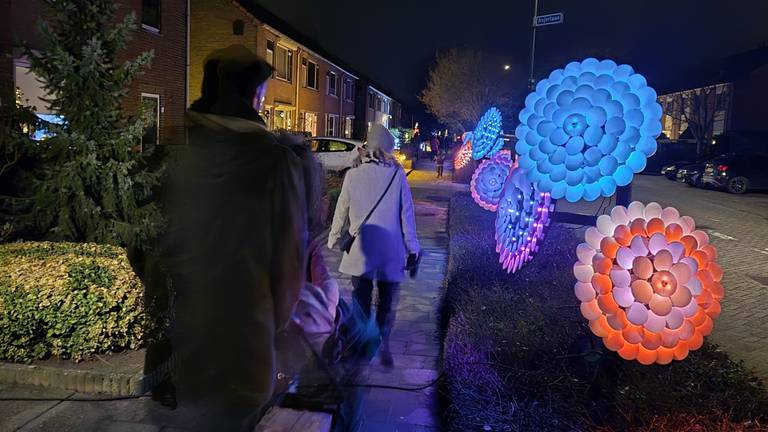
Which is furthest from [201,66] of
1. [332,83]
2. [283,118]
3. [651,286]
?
[332,83]

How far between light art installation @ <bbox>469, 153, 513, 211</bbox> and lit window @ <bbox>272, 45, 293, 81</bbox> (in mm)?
19068

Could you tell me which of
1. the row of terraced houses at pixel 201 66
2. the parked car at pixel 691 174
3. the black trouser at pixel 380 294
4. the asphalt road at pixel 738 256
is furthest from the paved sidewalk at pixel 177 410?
the parked car at pixel 691 174

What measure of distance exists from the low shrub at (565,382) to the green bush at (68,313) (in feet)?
7.92

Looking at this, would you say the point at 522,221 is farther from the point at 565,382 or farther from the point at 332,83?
the point at 332,83

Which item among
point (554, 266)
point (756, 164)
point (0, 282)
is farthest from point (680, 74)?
point (0, 282)

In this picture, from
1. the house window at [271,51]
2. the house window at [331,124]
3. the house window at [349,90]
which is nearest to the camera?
the house window at [271,51]

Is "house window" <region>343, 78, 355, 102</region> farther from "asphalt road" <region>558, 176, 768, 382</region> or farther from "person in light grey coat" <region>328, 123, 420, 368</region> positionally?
"person in light grey coat" <region>328, 123, 420, 368</region>

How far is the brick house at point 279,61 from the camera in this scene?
25531 millimetres

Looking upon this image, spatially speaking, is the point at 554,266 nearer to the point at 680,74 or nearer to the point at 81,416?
the point at 81,416

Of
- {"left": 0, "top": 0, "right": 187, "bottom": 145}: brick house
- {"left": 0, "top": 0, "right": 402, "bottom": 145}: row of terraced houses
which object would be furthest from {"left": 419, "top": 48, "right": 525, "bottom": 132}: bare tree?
{"left": 0, "top": 0, "right": 187, "bottom": 145}: brick house

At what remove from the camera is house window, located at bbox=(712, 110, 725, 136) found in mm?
42656

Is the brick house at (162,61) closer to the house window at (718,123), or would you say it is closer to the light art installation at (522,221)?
the light art installation at (522,221)

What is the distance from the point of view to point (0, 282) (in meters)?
4.57

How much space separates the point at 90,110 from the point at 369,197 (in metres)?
4.26
